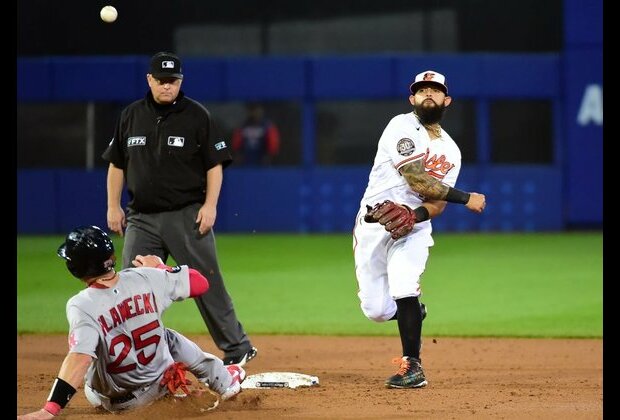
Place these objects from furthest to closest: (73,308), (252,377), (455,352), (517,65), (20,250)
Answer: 1. (517,65)
2. (20,250)
3. (455,352)
4. (252,377)
5. (73,308)

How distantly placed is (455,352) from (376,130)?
12728 mm

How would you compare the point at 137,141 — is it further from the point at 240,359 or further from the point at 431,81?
the point at 431,81

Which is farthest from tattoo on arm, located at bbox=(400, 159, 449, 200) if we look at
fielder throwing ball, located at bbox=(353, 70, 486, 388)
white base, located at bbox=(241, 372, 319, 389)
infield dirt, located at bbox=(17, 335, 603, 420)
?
white base, located at bbox=(241, 372, 319, 389)

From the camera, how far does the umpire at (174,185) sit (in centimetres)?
739

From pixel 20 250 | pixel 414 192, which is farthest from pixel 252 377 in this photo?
pixel 20 250

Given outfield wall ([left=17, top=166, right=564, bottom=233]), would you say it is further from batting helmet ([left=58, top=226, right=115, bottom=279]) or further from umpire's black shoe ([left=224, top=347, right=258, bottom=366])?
batting helmet ([left=58, top=226, right=115, bottom=279])

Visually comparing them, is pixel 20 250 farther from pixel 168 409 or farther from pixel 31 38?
pixel 168 409

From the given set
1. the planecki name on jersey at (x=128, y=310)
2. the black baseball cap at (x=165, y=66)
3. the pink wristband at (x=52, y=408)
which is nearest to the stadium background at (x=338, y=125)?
the black baseball cap at (x=165, y=66)

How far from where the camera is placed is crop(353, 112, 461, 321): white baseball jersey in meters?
7.06

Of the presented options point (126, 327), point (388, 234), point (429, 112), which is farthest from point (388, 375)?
point (126, 327)

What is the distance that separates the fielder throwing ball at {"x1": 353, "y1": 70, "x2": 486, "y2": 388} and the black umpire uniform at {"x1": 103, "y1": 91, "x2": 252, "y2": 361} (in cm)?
97

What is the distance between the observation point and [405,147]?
7055mm

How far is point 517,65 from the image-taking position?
20.1 metres

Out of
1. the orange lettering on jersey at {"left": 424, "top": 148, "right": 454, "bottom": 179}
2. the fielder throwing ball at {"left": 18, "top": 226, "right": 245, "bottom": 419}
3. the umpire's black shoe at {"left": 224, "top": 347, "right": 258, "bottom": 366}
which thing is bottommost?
the umpire's black shoe at {"left": 224, "top": 347, "right": 258, "bottom": 366}
